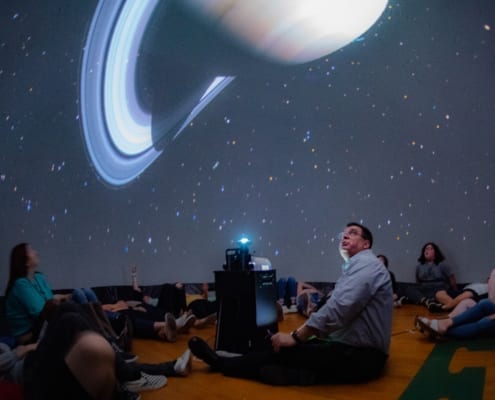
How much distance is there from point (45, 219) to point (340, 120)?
4.23m

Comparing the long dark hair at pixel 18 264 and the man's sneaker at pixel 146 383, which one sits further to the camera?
the long dark hair at pixel 18 264

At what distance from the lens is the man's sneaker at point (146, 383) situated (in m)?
2.56

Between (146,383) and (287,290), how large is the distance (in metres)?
3.80

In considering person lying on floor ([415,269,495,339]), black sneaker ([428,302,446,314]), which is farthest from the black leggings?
black sneaker ([428,302,446,314])

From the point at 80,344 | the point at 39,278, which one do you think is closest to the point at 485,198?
the point at 39,278

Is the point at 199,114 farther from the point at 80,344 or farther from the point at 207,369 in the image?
the point at 80,344

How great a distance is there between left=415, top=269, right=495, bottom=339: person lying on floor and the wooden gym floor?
0.25 ft

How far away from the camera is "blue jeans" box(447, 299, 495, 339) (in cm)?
351

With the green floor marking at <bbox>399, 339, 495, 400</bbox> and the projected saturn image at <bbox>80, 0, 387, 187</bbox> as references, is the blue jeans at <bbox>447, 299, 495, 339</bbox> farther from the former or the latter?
the projected saturn image at <bbox>80, 0, 387, 187</bbox>

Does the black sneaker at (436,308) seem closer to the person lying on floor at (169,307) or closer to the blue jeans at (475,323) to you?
the blue jeans at (475,323)

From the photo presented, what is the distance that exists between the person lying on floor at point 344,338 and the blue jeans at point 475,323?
121 centimetres

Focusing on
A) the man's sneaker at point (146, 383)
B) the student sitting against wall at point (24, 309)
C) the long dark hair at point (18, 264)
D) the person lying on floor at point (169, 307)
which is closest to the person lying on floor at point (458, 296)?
the person lying on floor at point (169, 307)

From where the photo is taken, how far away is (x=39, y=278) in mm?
3662

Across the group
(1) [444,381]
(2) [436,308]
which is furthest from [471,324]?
(2) [436,308]
